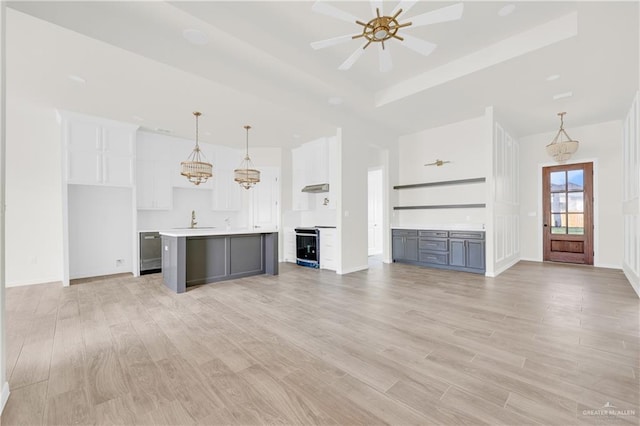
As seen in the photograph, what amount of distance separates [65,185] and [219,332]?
13.6 ft

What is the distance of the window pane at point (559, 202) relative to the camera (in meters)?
6.35

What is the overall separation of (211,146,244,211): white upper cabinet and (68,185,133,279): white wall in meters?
1.78

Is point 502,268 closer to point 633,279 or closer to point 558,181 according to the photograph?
point 633,279

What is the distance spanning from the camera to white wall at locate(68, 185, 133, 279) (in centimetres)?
→ 514

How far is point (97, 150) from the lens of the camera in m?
4.98

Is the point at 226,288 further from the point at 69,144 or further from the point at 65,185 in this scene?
the point at 69,144

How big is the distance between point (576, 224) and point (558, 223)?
1.00 feet

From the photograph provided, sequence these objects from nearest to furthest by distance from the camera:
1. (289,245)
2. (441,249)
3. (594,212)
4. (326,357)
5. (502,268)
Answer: (326,357) → (502,268) → (441,249) → (594,212) → (289,245)

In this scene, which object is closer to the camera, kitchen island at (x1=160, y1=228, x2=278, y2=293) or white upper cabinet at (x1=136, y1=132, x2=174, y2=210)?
kitchen island at (x1=160, y1=228, x2=278, y2=293)

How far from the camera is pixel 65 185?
15.3ft

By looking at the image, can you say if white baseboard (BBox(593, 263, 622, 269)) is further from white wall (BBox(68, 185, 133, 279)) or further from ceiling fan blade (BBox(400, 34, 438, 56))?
white wall (BBox(68, 185, 133, 279))

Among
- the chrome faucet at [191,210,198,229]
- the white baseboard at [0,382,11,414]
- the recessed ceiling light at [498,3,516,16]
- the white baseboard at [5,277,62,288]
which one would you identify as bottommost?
the white baseboard at [5,277,62,288]

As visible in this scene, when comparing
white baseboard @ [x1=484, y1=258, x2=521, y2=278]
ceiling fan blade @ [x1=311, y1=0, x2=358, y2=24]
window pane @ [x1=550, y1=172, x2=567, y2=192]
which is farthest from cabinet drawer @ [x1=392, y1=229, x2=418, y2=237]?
ceiling fan blade @ [x1=311, y1=0, x2=358, y2=24]

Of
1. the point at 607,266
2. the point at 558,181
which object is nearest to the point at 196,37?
the point at 558,181
